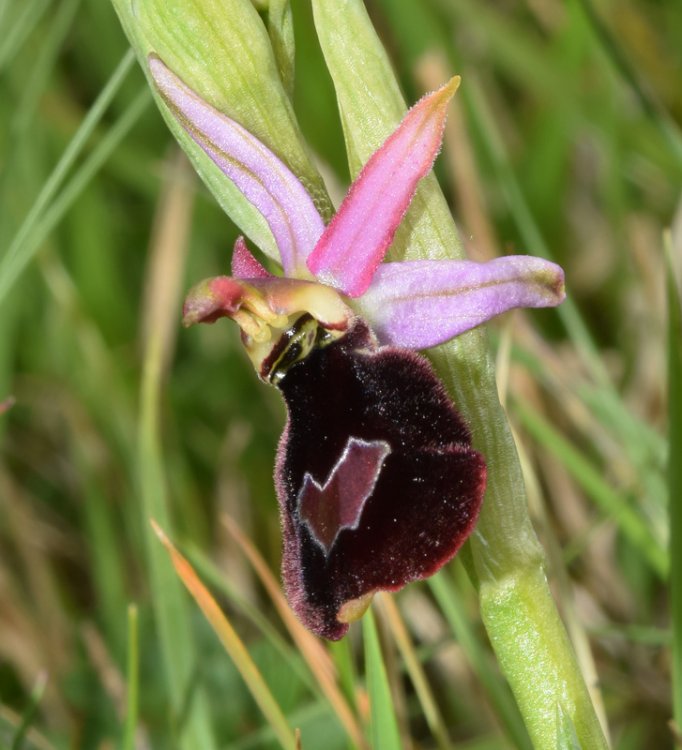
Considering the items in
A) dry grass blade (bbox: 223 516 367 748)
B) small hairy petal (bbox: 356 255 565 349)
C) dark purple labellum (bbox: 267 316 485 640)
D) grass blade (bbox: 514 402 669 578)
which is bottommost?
grass blade (bbox: 514 402 669 578)

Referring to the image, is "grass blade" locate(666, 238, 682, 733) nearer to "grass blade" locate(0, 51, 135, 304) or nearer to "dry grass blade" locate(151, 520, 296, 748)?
"dry grass blade" locate(151, 520, 296, 748)

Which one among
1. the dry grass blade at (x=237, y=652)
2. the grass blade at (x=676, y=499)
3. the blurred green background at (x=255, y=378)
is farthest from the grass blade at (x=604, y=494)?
the dry grass blade at (x=237, y=652)

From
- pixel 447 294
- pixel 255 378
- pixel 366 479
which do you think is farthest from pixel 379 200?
pixel 255 378

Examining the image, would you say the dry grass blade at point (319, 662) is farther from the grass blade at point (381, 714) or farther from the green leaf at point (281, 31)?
the green leaf at point (281, 31)

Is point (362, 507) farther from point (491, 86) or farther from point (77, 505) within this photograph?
point (491, 86)

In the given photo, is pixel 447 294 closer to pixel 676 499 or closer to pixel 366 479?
pixel 366 479

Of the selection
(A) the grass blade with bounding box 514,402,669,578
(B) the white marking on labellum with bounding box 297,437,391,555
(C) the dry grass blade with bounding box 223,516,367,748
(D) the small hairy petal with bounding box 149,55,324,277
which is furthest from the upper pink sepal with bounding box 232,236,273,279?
(A) the grass blade with bounding box 514,402,669,578
